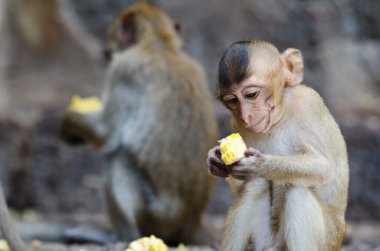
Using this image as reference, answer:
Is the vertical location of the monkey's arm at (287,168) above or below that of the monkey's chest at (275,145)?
below

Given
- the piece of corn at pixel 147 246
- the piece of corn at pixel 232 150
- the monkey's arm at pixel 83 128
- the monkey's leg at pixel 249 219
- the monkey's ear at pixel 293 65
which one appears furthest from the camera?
the monkey's arm at pixel 83 128

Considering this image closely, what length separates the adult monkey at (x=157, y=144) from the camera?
333 inches

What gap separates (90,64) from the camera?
1152 cm

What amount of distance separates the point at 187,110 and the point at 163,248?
2.76 metres

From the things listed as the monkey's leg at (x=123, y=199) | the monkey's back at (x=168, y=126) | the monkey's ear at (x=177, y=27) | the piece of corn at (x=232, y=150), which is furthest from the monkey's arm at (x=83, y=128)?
the piece of corn at (x=232, y=150)

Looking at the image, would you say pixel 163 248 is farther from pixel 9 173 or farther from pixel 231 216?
pixel 9 173

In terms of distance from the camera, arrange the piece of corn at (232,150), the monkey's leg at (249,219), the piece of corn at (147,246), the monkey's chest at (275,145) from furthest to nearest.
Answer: the piece of corn at (147,246) < the monkey's leg at (249,219) < the monkey's chest at (275,145) < the piece of corn at (232,150)

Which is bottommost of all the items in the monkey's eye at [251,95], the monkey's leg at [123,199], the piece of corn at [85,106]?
the monkey's leg at [123,199]

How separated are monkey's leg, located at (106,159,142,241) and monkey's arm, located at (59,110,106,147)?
0.48 m

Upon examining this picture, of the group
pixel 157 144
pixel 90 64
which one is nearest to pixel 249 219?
pixel 157 144

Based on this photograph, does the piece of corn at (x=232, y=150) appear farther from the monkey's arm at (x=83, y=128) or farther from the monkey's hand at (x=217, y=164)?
the monkey's arm at (x=83, y=128)

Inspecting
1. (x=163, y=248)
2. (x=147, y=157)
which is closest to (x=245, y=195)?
(x=163, y=248)

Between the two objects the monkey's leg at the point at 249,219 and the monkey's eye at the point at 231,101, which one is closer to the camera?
the monkey's eye at the point at 231,101

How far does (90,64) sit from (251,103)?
651 centimetres
